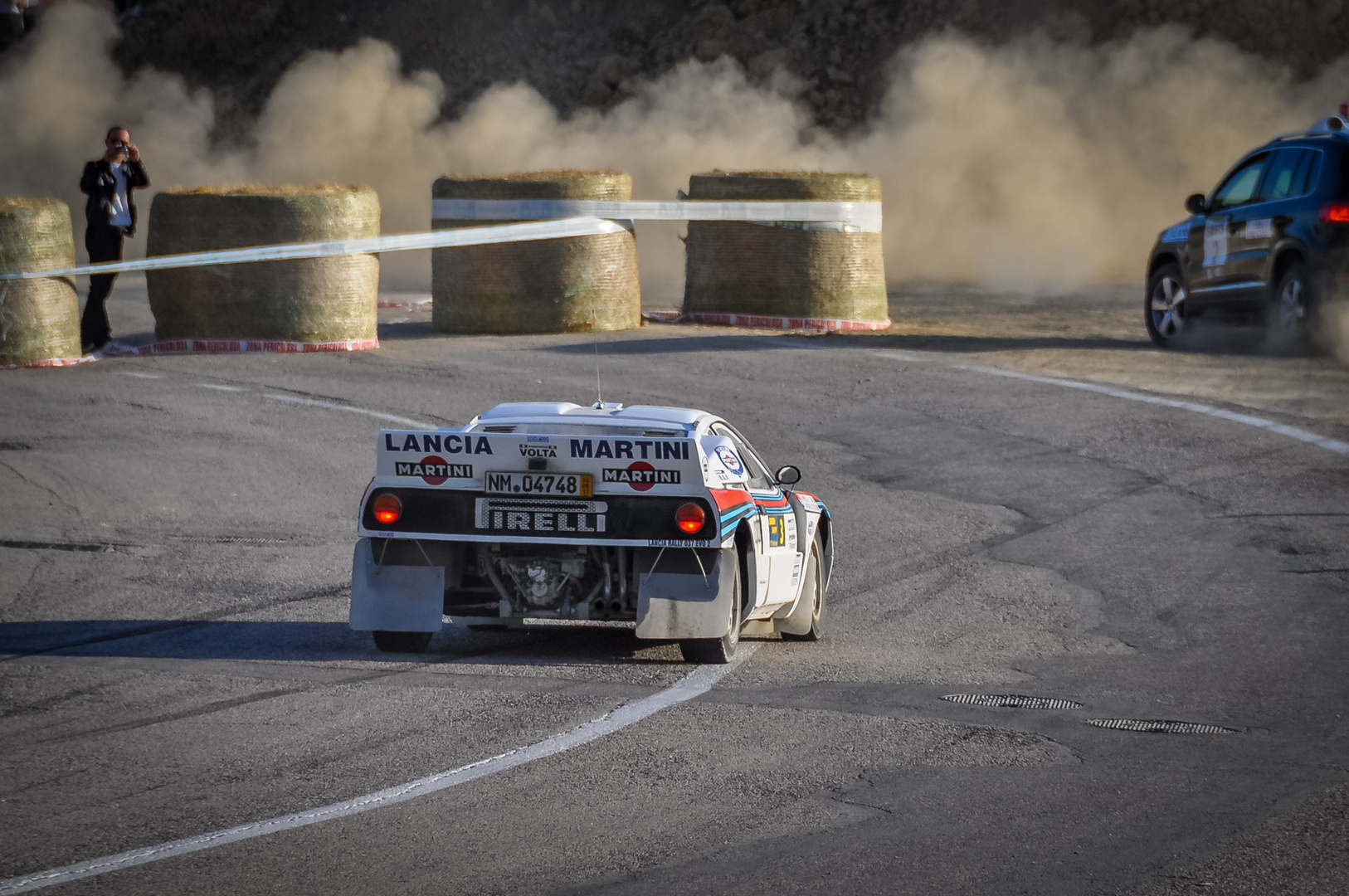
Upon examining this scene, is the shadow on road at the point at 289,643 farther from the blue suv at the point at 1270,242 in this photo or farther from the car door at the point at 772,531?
the blue suv at the point at 1270,242

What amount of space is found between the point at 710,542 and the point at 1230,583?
359 cm

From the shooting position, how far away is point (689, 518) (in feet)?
25.8

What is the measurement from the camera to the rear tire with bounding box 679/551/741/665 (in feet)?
26.3

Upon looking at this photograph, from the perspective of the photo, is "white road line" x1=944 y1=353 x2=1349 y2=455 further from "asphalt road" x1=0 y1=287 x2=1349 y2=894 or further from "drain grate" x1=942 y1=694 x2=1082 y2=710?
"drain grate" x1=942 y1=694 x2=1082 y2=710

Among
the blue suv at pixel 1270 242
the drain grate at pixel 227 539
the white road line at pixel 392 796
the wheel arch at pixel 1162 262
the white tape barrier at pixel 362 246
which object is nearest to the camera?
the white road line at pixel 392 796

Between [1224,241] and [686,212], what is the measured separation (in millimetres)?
5681

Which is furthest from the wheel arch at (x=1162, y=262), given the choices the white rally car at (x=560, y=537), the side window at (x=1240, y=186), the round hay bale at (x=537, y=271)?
the white rally car at (x=560, y=537)

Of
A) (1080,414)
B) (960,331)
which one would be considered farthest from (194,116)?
(1080,414)

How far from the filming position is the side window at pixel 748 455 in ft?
29.2

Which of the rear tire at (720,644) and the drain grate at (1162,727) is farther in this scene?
the rear tire at (720,644)

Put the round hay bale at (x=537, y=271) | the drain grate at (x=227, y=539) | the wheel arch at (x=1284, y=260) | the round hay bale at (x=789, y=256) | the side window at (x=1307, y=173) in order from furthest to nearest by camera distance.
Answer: the round hay bale at (x=789, y=256)
the round hay bale at (x=537, y=271)
the side window at (x=1307, y=173)
the wheel arch at (x=1284, y=260)
the drain grate at (x=227, y=539)

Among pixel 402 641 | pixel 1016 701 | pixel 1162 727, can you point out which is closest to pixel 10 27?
pixel 402 641

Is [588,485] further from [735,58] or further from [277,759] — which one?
[735,58]

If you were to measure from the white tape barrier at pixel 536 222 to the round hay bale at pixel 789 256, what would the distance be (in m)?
0.12
